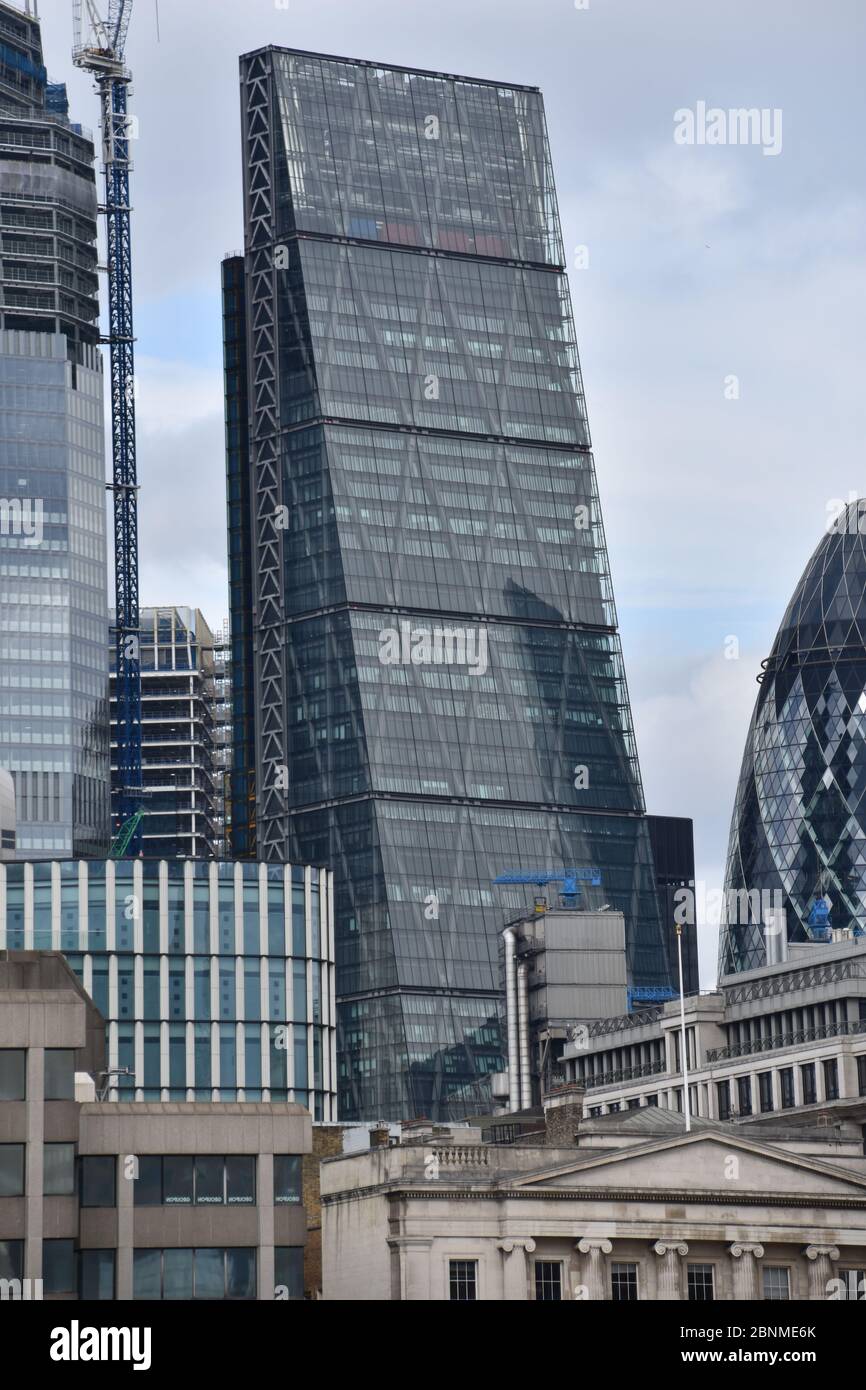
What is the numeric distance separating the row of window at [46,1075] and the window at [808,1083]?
87320 millimetres

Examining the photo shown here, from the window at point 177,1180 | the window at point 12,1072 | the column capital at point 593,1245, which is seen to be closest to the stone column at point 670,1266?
the column capital at point 593,1245

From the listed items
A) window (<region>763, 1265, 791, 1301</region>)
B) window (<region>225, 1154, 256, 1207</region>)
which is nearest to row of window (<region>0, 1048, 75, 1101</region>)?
window (<region>225, 1154, 256, 1207</region>)

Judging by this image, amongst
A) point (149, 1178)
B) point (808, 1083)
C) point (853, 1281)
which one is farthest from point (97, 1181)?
point (808, 1083)

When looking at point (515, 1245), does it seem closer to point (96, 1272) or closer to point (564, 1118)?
point (564, 1118)

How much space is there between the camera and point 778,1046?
591ft

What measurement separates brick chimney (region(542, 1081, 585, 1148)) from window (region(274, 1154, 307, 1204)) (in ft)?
27.9

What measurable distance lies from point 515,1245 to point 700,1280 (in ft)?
24.0

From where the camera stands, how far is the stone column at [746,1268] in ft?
293

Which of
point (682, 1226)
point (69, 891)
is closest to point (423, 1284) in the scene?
point (682, 1226)

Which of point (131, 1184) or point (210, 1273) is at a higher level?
point (131, 1184)
